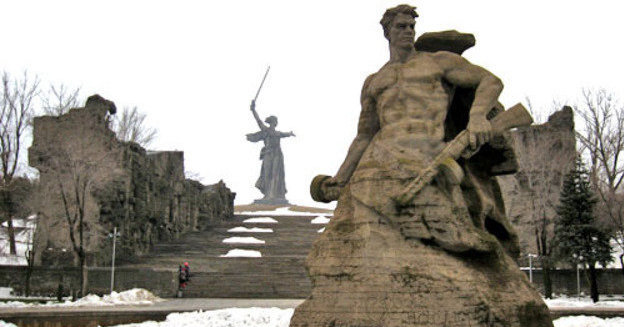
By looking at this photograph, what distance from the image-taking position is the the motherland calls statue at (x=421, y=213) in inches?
224

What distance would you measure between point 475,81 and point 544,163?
23158 mm

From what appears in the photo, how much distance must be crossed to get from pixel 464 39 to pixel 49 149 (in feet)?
76.6

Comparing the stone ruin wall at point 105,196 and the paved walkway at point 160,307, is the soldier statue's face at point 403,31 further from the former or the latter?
the stone ruin wall at point 105,196

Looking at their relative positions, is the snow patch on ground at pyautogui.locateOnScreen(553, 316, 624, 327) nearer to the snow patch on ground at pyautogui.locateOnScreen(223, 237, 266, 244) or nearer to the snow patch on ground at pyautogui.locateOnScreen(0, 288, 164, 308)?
the snow patch on ground at pyautogui.locateOnScreen(0, 288, 164, 308)

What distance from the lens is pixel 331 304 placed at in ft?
19.4

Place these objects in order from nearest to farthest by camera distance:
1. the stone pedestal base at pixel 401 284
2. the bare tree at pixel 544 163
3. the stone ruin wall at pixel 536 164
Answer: the stone pedestal base at pixel 401 284 < the bare tree at pixel 544 163 < the stone ruin wall at pixel 536 164

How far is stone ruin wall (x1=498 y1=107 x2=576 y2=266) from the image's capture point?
2900cm

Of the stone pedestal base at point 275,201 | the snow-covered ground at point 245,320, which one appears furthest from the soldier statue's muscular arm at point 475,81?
the stone pedestal base at point 275,201

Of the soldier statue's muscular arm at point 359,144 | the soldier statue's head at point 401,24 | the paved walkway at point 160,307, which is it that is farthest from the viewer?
the paved walkway at point 160,307

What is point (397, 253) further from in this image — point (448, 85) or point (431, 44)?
point (431, 44)

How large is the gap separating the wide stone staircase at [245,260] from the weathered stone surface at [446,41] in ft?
52.2

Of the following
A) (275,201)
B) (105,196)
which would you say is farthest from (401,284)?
(275,201)

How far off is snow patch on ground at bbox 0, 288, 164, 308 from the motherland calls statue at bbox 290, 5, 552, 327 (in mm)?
11839

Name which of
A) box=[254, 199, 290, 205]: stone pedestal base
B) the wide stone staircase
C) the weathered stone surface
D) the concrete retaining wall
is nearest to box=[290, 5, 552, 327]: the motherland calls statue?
the weathered stone surface
